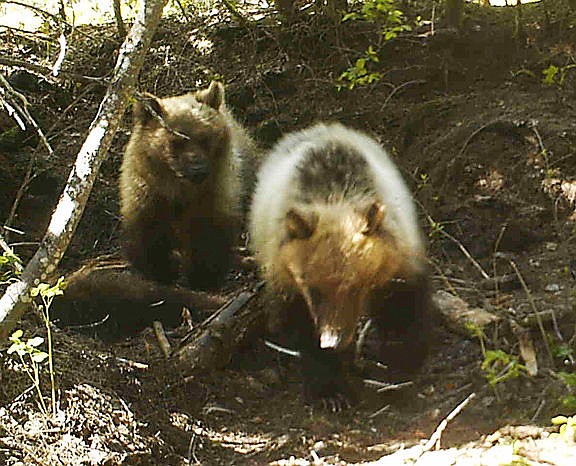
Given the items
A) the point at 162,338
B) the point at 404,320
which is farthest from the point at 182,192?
the point at 404,320

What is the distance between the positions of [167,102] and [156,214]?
927 mm

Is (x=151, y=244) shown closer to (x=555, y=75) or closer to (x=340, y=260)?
(x=340, y=260)

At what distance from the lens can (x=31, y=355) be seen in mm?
3693

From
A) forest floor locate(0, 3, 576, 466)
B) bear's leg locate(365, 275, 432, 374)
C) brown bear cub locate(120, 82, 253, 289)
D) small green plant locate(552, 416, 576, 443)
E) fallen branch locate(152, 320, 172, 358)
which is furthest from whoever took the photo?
brown bear cub locate(120, 82, 253, 289)

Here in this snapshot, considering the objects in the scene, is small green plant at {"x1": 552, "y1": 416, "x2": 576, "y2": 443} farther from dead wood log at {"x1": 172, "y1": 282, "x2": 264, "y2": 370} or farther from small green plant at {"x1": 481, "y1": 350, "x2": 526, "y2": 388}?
dead wood log at {"x1": 172, "y1": 282, "x2": 264, "y2": 370}

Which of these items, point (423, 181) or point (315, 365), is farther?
point (423, 181)

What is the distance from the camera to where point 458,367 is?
4.94 metres

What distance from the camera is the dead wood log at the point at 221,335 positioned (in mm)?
5164

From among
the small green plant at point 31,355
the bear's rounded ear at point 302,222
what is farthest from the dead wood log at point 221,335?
the small green plant at point 31,355

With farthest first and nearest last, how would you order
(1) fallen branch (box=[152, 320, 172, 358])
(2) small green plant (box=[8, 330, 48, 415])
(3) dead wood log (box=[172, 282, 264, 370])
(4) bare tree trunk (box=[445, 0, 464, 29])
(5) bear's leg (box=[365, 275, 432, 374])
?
1. (4) bare tree trunk (box=[445, 0, 464, 29])
2. (1) fallen branch (box=[152, 320, 172, 358])
3. (3) dead wood log (box=[172, 282, 264, 370])
4. (5) bear's leg (box=[365, 275, 432, 374])
5. (2) small green plant (box=[8, 330, 48, 415])

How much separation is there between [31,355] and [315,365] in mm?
1906

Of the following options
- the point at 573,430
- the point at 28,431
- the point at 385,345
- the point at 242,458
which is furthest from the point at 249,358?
the point at 573,430

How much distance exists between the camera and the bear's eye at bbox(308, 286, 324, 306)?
464 cm

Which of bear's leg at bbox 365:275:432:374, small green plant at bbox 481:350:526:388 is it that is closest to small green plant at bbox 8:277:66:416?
bear's leg at bbox 365:275:432:374
